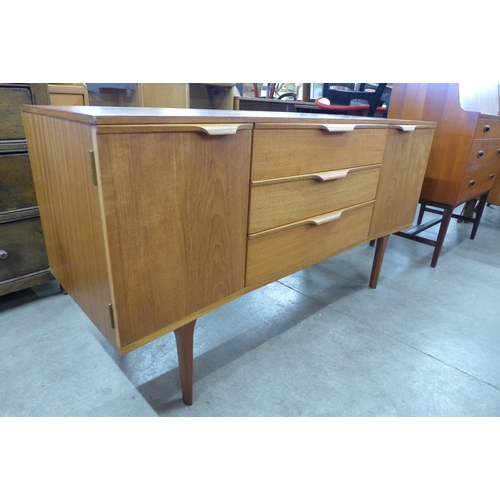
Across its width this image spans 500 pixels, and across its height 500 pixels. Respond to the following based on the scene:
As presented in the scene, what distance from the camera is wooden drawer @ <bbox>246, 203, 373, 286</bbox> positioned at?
1.03 metres

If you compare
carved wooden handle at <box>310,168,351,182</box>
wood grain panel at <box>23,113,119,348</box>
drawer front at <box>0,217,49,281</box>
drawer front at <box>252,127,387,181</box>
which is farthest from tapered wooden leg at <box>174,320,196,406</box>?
drawer front at <box>0,217,49,281</box>

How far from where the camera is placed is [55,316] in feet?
4.56

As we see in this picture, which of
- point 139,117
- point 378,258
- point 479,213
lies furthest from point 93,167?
point 479,213

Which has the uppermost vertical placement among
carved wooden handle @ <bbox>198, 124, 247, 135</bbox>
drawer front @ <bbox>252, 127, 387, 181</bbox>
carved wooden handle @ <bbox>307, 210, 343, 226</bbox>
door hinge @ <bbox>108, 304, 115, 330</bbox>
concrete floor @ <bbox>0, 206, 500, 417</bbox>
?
carved wooden handle @ <bbox>198, 124, 247, 135</bbox>

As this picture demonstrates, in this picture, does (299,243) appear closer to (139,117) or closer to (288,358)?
(288,358)

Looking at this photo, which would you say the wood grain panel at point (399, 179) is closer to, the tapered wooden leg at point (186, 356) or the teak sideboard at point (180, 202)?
the teak sideboard at point (180, 202)

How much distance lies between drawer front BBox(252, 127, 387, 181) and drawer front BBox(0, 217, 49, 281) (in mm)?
950

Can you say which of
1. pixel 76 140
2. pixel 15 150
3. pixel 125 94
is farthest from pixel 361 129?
pixel 125 94

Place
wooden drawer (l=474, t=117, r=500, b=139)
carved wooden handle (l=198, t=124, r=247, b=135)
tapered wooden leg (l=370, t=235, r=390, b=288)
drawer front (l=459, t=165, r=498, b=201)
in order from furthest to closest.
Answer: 1. drawer front (l=459, t=165, r=498, b=201)
2. wooden drawer (l=474, t=117, r=500, b=139)
3. tapered wooden leg (l=370, t=235, r=390, b=288)
4. carved wooden handle (l=198, t=124, r=247, b=135)

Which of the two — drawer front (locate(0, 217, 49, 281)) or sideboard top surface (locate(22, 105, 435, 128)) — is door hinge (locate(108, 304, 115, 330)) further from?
drawer front (locate(0, 217, 49, 281))

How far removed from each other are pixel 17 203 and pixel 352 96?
72.2 inches

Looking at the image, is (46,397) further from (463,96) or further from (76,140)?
(463,96)

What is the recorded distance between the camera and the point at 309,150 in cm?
101

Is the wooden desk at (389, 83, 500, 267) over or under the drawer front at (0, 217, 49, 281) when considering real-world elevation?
over
